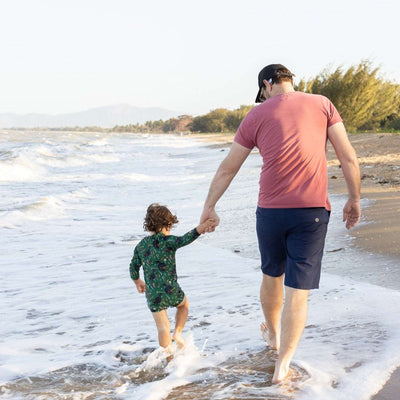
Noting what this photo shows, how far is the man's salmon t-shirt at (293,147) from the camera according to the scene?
3.11 metres

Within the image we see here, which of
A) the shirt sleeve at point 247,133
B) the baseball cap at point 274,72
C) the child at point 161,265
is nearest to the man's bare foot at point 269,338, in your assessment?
the child at point 161,265

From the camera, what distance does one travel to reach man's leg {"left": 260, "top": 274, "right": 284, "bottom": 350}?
11.3 ft

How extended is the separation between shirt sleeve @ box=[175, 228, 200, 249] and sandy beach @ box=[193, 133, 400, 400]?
1361 millimetres

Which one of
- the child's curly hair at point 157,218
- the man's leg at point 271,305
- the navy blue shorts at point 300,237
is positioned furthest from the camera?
the child's curly hair at point 157,218

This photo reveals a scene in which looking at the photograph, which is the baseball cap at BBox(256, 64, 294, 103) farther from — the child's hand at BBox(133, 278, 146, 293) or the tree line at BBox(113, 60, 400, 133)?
the tree line at BBox(113, 60, 400, 133)

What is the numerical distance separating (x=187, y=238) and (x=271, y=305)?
26.5 inches

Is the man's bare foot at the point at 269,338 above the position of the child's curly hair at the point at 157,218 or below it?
below

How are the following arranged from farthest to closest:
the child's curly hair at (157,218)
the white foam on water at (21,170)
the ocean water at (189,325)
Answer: the white foam on water at (21,170) → the child's curly hair at (157,218) → the ocean water at (189,325)

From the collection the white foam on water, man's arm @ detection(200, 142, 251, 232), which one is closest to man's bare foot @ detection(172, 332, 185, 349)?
man's arm @ detection(200, 142, 251, 232)

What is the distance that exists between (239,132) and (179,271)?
122 inches

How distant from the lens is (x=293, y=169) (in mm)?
3107

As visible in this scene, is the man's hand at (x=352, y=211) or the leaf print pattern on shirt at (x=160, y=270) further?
the leaf print pattern on shirt at (x=160, y=270)

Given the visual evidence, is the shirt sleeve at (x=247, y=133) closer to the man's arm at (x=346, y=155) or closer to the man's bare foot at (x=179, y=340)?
the man's arm at (x=346, y=155)

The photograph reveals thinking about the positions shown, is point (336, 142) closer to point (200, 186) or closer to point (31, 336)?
point (31, 336)
